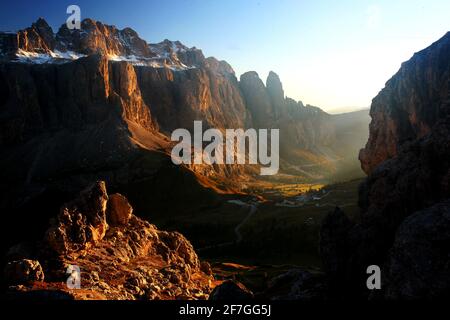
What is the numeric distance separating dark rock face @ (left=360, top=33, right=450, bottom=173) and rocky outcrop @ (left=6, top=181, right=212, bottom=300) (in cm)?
5833

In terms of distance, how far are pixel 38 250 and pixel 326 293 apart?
30.2 meters

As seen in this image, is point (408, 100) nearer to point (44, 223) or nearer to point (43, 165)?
point (44, 223)

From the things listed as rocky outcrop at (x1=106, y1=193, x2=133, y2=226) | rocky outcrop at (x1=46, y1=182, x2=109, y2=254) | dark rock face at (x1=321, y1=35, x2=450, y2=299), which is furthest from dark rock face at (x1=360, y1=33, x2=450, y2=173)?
rocky outcrop at (x1=46, y1=182, x2=109, y2=254)

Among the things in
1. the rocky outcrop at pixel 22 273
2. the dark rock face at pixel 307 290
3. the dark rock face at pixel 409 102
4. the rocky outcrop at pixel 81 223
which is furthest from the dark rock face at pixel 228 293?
the dark rock face at pixel 409 102

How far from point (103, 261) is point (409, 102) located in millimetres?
85475

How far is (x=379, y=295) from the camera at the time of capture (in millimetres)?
23375

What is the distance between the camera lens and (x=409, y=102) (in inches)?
4114

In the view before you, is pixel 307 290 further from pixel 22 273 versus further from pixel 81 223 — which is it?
pixel 81 223

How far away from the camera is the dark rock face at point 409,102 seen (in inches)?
3730

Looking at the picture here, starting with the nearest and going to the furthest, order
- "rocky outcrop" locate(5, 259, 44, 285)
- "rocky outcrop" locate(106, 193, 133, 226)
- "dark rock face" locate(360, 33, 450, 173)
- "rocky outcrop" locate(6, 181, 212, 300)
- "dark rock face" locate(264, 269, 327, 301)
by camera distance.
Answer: "dark rock face" locate(264, 269, 327, 301) < "rocky outcrop" locate(5, 259, 44, 285) < "rocky outcrop" locate(6, 181, 212, 300) < "rocky outcrop" locate(106, 193, 133, 226) < "dark rock face" locate(360, 33, 450, 173)

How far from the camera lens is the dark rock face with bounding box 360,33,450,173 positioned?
311 feet

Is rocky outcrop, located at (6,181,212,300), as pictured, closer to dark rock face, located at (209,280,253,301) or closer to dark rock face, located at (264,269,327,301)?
dark rock face, located at (209,280,253,301)

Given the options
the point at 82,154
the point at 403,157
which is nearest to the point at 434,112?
the point at 403,157

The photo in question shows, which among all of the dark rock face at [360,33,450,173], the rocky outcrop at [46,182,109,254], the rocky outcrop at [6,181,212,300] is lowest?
the rocky outcrop at [6,181,212,300]
